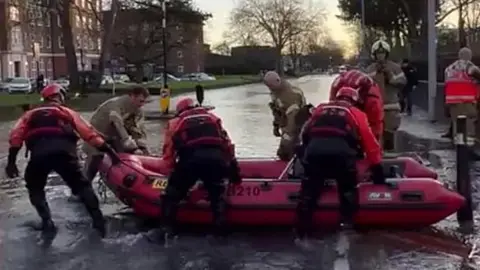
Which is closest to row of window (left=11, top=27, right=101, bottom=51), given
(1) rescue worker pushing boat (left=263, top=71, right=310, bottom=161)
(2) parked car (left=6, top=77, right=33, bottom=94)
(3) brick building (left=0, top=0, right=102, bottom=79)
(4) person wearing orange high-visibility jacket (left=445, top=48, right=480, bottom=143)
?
(3) brick building (left=0, top=0, right=102, bottom=79)

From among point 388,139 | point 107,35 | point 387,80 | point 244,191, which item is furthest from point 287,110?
point 107,35

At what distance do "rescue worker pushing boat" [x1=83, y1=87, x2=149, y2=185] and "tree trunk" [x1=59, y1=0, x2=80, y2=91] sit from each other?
3724cm

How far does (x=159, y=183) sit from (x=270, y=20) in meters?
99.8

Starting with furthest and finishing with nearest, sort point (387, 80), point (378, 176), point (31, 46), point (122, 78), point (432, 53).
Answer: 1. point (31, 46)
2. point (122, 78)
3. point (432, 53)
4. point (387, 80)
5. point (378, 176)

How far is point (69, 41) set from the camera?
49.2 metres

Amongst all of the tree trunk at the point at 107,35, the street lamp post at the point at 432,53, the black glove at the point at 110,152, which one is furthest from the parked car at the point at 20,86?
the black glove at the point at 110,152

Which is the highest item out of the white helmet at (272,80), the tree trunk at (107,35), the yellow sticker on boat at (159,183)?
the tree trunk at (107,35)

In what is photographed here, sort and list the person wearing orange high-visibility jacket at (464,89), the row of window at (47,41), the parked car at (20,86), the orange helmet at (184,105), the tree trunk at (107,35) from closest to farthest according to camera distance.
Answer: the orange helmet at (184,105)
the person wearing orange high-visibility jacket at (464,89)
the tree trunk at (107,35)
the parked car at (20,86)
the row of window at (47,41)

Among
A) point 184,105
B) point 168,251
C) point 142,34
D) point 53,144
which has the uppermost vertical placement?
point 142,34

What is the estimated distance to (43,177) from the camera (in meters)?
9.54

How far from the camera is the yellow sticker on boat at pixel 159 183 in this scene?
9562 mm

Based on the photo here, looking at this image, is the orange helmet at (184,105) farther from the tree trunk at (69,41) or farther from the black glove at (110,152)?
the tree trunk at (69,41)

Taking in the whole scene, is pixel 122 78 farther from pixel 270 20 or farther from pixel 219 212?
pixel 219 212

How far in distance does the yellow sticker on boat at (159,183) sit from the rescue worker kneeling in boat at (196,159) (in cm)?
45
